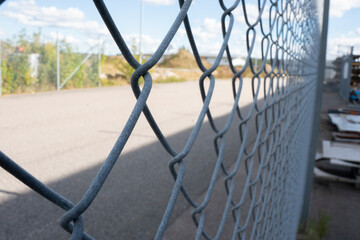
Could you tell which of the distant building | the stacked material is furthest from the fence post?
the distant building

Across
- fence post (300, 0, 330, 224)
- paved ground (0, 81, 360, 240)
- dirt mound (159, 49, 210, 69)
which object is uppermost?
dirt mound (159, 49, 210, 69)

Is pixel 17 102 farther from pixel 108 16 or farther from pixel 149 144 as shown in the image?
pixel 108 16

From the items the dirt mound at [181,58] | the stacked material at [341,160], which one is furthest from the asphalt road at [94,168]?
the dirt mound at [181,58]

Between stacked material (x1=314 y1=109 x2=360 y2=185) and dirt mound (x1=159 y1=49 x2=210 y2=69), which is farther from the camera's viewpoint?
dirt mound (x1=159 y1=49 x2=210 y2=69)

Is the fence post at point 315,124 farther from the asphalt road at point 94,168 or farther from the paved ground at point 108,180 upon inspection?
the asphalt road at point 94,168

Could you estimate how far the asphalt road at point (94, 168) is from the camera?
11.0 ft

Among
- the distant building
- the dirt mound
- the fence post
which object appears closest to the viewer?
the fence post

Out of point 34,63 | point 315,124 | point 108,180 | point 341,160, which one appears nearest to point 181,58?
point 34,63

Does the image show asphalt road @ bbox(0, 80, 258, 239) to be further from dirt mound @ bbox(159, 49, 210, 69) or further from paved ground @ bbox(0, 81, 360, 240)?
dirt mound @ bbox(159, 49, 210, 69)

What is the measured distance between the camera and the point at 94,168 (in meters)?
4.87

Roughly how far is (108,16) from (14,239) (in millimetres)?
3087

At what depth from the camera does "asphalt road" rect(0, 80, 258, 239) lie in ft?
11.0

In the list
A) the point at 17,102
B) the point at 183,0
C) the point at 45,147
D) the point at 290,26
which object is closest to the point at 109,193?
the point at 45,147

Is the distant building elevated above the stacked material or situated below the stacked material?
above
